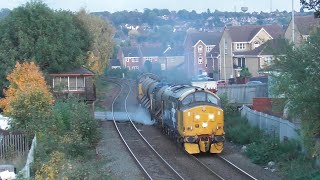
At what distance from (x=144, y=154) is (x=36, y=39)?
21.4m

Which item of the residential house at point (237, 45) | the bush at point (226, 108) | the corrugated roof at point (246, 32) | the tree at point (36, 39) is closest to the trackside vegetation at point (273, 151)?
the bush at point (226, 108)

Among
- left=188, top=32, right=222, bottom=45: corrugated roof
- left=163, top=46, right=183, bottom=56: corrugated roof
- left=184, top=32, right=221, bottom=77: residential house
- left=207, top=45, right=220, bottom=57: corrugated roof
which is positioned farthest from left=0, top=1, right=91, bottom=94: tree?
left=163, top=46, right=183, bottom=56: corrugated roof

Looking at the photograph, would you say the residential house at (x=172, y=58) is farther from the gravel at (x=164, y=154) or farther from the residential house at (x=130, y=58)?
the gravel at (x=164, y=154)

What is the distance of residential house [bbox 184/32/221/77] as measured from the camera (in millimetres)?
86562

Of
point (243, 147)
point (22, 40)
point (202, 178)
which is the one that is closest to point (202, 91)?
point (243, 147)

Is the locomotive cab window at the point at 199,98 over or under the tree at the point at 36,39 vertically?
under

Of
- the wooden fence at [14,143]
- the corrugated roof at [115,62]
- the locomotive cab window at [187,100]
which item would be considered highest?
the corrugated roof at [115,62]

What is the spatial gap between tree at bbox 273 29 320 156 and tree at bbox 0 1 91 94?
28482 millimetres

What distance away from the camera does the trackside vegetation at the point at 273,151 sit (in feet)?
64.7

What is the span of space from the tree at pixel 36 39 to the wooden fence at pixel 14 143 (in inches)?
811

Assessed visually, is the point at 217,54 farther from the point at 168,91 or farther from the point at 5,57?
the point at 168,91

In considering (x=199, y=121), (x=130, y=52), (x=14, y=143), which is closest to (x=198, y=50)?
→ (x=130, y=52)

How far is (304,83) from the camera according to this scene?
659 inches

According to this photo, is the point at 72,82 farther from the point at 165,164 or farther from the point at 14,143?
the point at 165,164
